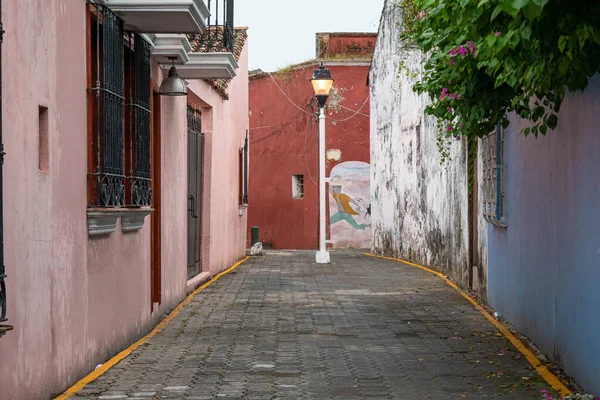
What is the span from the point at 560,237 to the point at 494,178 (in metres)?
3.76

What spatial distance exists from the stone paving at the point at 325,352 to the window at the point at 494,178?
3.73ft

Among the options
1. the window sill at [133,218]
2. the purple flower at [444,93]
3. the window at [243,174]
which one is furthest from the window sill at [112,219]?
the window at [243,174]

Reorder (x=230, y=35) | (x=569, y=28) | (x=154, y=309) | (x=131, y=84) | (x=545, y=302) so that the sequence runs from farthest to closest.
Answer: (x=230, y=35) → (x=154, y=309) → (x=131, y=84) → (x=545, y=302) → (x=569, y=28)

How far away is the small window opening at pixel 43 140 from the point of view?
6.64 meters

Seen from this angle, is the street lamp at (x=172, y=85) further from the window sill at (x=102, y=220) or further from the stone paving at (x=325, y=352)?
the window sill at (x=102, y=220)

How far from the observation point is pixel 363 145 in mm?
30359

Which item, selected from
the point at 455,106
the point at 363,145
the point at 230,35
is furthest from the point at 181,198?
the point at 363,145

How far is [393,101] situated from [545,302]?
14.2 m

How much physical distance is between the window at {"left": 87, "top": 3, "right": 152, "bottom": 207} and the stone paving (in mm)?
1440

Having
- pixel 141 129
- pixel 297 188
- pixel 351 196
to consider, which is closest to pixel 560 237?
pixel 141 129

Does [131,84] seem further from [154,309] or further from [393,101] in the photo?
[393,101]

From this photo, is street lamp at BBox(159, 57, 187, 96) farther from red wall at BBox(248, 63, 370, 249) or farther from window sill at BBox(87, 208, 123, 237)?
red wall at BBox(248, 63, 370, 249)

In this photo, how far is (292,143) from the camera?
3116 cm

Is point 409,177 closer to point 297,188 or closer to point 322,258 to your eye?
point 322,258
